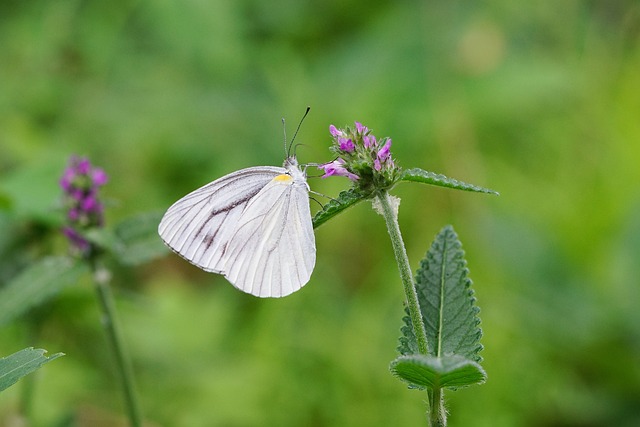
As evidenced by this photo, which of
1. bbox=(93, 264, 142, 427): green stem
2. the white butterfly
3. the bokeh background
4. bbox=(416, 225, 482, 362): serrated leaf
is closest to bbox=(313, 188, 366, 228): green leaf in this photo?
bbox=(416, 225, 482, 362): serrated leaf

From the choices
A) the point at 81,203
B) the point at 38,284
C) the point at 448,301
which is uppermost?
the point at 81,203

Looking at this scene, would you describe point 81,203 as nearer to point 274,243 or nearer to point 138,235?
point 138,235

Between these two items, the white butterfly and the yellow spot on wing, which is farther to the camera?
the yellow spot on wing

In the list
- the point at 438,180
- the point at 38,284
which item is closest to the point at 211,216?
the point at 38,284

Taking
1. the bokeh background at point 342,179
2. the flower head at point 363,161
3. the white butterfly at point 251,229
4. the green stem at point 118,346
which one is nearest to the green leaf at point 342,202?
the flower head at point 363,161

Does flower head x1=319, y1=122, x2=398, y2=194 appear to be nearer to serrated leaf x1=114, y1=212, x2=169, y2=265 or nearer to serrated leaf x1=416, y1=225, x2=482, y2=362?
serrated leaf x1=416, y1=225, x2=482, y2=362

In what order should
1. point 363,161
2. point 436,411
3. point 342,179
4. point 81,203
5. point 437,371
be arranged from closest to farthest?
1. point 437,371
2. point 436,411
3. point 363,161
4. point 81,203
5. point 342,179
